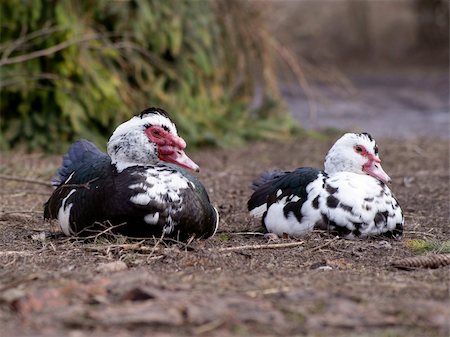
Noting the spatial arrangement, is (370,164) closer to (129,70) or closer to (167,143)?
(167,143)

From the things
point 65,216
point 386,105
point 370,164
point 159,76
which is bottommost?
point 65,216

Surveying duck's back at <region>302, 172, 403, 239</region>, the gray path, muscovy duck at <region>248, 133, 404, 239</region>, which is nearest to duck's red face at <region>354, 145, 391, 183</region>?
muscovy duck at <region>248, 133, 404, 239</region>

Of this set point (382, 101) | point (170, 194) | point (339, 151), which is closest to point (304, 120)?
point (382, 101)

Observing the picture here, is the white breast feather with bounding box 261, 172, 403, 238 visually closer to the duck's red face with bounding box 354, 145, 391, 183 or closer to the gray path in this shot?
→ the duck's red face with bounding box 354, 145, 391, 183

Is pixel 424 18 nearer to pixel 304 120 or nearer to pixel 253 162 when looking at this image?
pixel 304 120

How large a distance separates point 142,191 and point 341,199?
1182 mm

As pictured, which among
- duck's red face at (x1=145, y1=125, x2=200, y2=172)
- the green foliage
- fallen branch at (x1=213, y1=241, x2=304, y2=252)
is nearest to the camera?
fallen branch at (x1=213, y1=241, x2=304, y2=252)

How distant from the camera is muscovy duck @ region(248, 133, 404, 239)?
5.76 metres

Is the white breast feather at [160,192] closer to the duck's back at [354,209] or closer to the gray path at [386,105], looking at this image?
the duck's back at [354,209]

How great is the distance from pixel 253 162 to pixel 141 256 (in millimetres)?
5082

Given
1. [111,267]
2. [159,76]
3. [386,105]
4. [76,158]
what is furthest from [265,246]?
[386,105]

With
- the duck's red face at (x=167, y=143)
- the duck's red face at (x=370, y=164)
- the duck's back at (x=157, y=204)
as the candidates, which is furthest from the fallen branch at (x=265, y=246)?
the duck's red face at (x=370, y=164)

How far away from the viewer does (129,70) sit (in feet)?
35.3

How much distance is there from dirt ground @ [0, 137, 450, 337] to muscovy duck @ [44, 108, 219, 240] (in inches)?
4.3
